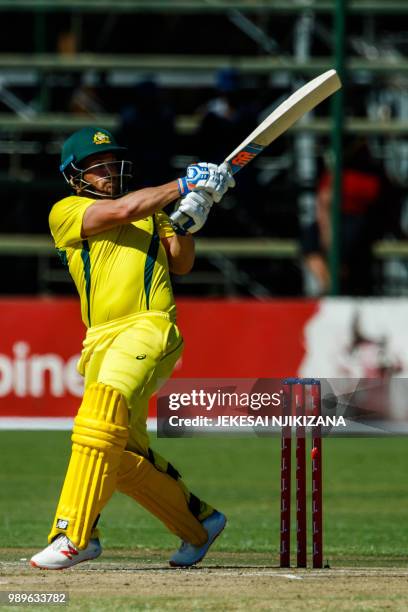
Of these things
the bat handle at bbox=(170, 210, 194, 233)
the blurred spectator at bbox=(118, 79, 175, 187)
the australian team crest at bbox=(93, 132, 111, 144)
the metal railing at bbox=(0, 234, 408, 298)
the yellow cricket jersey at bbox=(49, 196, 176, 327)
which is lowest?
the yellow cricket jersey at bbox=(49, 196, 176, 327)

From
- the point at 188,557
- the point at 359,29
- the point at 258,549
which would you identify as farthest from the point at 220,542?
the point at 359,29

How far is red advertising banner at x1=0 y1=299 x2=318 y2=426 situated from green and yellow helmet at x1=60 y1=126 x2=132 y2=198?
5.15m

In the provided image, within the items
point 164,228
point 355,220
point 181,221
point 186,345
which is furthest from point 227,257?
point 181,221

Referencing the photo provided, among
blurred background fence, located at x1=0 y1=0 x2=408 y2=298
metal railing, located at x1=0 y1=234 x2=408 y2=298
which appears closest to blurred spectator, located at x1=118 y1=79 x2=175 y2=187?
blurred background fence, located at x1=0 y1=0 x2=408 y2=298

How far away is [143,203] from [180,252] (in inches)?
15.7

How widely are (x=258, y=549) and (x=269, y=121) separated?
224cm

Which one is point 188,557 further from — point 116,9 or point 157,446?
point 116,9

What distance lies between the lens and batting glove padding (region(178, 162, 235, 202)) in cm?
623

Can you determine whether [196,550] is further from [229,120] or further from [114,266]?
[229,120]

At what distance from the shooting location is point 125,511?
946 centimetres

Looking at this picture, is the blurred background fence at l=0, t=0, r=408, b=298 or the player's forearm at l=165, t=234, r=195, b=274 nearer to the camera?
the player's forearm at l=165, t=234, r=195, b=274

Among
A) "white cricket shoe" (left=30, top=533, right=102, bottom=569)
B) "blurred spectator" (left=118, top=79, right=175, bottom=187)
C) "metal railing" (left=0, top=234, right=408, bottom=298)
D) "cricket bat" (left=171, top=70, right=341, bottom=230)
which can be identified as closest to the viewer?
"white cricket shoe" (left=30, top=533, right=102, bottom=569)

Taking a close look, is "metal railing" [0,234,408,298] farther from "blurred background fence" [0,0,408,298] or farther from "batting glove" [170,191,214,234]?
"batting glove" [170,191,214,234]

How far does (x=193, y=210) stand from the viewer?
6.23 meters
